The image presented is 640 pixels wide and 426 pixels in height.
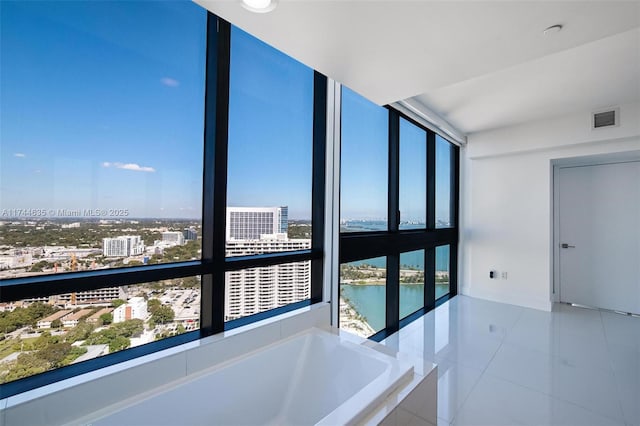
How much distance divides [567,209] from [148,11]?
5.39 meters

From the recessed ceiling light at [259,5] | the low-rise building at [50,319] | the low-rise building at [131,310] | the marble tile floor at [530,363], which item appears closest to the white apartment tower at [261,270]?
the low-rise building at [131,310]

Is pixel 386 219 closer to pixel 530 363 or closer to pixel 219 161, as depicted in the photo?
pixel 530 363

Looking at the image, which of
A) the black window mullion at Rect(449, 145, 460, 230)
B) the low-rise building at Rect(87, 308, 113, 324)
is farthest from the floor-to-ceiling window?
the low-rise building at Rect(87, 308, 113, 324)

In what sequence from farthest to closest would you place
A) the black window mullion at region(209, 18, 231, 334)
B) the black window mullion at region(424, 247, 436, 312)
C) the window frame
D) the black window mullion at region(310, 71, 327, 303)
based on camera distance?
the black window mullion at region(424, 247, 436, 312), the black window mullion at region(310, 71, 327, 303), the black window mullion at region(209, 18, 231, 334), the window frame

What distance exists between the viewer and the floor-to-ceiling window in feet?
8.50

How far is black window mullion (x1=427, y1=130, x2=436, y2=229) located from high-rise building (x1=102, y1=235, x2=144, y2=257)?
11.5 ft

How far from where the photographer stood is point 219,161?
163 cm

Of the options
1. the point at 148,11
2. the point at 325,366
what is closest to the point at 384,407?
the point at 325,366

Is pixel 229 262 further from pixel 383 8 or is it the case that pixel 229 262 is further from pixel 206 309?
pixel 383 8

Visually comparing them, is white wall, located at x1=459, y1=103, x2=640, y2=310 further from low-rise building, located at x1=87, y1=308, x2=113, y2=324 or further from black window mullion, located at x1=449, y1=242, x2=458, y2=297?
low-rise building, located at x1=87, y1=308, x2=113, y2=324

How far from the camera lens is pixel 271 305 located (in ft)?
6.54

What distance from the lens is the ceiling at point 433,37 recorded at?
1.23 metres

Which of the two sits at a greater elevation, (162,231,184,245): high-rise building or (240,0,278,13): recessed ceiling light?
(240,0,278,13): recessed ceiling light

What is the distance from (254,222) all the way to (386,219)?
1662mm
